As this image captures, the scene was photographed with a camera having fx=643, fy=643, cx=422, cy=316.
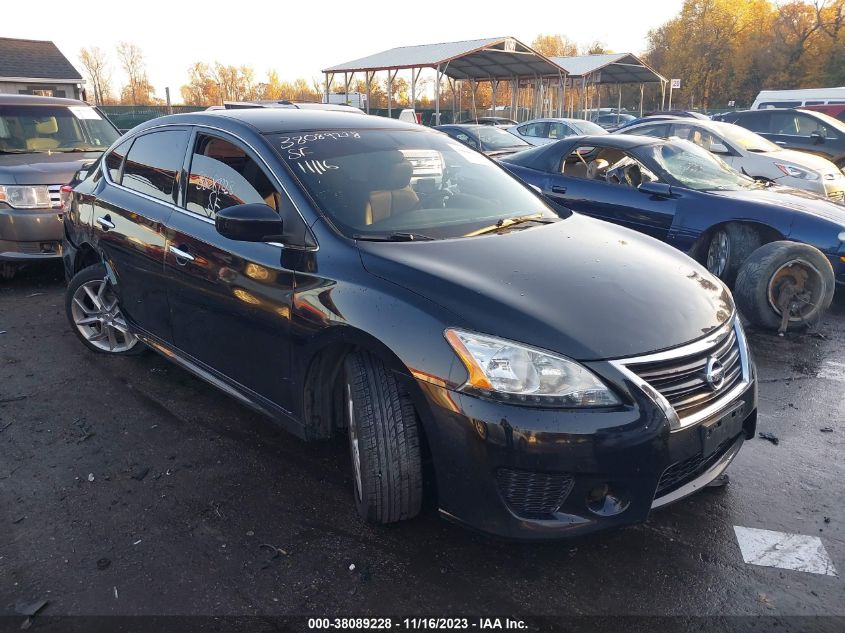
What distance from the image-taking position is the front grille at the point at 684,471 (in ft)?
7.62

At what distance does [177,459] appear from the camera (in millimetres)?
3344

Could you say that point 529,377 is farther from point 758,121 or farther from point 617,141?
point 758,121

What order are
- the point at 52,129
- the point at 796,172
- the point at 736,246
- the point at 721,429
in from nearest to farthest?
1. the point at 721,429
2. the point at 736,246
3. the point at 52,129
4. the point at 796,172

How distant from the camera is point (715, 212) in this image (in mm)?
5871

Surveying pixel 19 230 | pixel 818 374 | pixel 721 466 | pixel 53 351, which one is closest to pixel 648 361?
pixel 721 466

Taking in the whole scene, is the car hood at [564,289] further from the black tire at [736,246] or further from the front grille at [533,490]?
the black tire at [736,246]

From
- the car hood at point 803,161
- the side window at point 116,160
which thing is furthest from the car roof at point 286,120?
the car hood at point 803,161

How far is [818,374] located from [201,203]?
4230 mm

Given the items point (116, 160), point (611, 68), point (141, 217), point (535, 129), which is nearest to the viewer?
point (141, 217)

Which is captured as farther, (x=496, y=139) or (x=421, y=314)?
(x=496, y=139)

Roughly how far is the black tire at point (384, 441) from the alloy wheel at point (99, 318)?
2.67 meters

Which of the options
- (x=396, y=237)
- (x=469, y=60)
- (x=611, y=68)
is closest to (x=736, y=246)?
(x=396, y=237)

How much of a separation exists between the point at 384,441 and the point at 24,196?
18.2 ft

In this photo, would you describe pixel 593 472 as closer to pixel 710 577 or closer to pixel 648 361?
pixel 648 361
